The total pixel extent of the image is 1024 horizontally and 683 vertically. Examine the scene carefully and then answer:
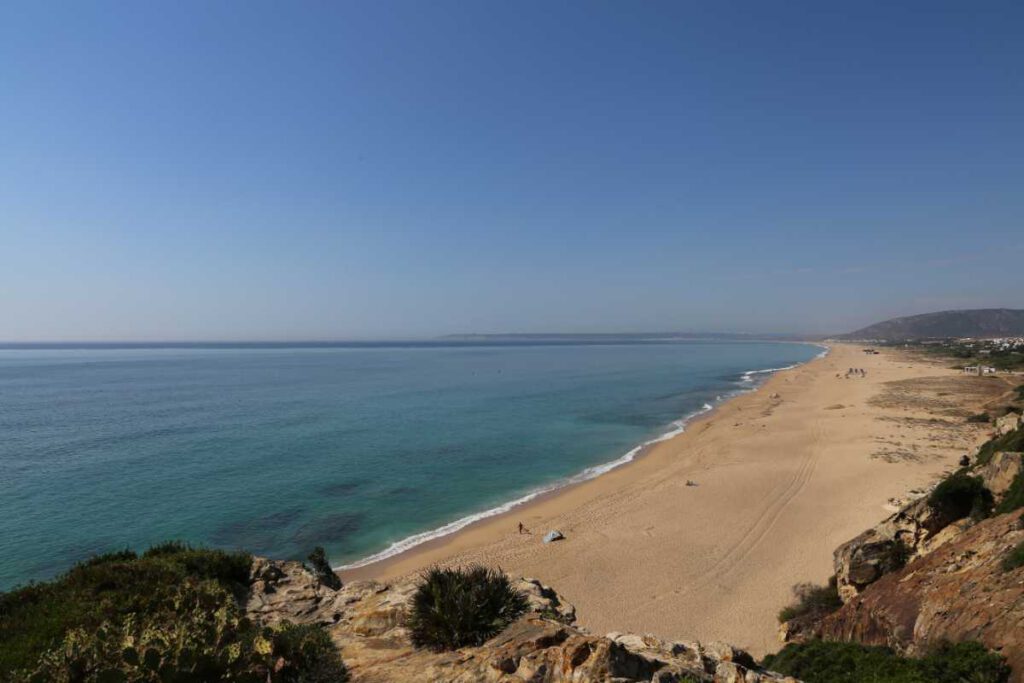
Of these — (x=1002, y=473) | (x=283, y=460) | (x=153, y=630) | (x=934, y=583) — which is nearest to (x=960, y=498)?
(x=1002, y=473)

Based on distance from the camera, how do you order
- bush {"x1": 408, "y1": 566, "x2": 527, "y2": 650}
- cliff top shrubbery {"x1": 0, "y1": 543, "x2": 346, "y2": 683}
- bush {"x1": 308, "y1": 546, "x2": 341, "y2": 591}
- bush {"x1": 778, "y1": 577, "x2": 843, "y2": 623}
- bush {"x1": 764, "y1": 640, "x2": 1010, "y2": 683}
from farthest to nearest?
bush {"x1": 778, "y1": 577, "x2": 843, "y2": 623} → bush {"x1": 308, "y1": 546, "x2": 341, "y2": 591} → bush {"x1": 764, "y1": 640, "x2": 1010, "y2": 683} → bush {"x1": 408, "y1": 566, "x2": 527, "y2": 650} → cliff top shrubbery {"x1": 0, "y1": 543, "x2": 346, "y2": 683}

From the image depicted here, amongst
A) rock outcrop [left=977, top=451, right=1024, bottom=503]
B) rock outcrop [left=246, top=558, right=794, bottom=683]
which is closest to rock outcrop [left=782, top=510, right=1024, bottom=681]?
rock outcrop [left=977, top=451, right=1024, bottom=503]

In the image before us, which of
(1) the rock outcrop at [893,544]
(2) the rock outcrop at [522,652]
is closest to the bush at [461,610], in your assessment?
(2) the rock outcrop at [522,652]

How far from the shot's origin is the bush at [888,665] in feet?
27.2

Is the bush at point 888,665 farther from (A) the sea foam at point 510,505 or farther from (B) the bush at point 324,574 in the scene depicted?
(A) the sea foam at point 510,505

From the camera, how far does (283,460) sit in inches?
1592

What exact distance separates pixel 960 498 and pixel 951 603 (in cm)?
548

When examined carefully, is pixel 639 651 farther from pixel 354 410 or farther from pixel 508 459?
pixel 354 410

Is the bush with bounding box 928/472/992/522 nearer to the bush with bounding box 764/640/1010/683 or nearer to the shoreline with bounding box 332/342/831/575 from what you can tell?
the bush with bounding box 764/640/1010/683

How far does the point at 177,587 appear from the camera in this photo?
9758 mm

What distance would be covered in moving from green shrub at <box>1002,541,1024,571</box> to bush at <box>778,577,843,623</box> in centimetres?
577

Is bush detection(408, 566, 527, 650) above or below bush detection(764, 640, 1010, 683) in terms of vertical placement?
above

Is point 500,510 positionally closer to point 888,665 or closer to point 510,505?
point 510,505

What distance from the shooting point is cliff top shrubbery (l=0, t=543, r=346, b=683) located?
5773mm
